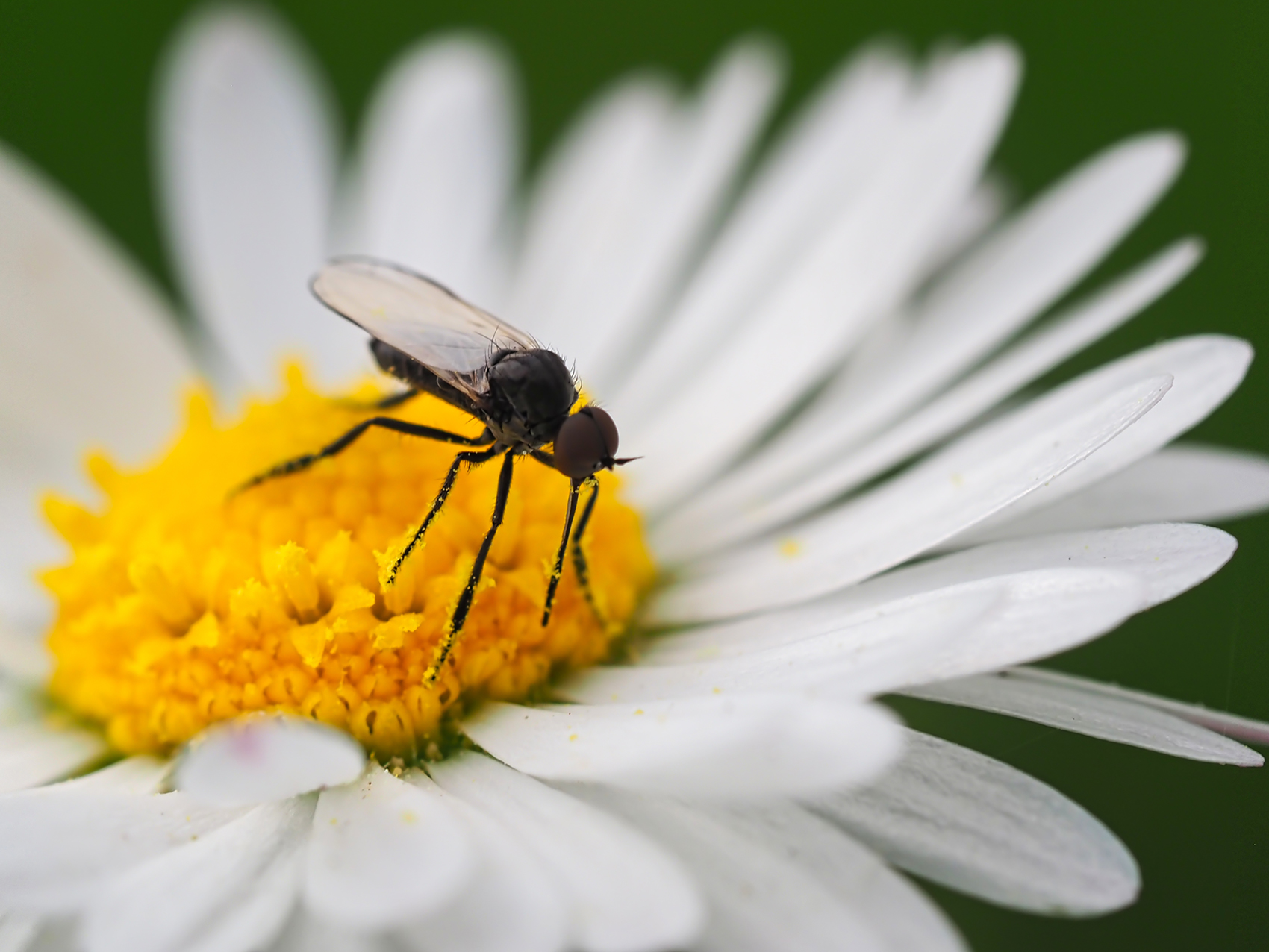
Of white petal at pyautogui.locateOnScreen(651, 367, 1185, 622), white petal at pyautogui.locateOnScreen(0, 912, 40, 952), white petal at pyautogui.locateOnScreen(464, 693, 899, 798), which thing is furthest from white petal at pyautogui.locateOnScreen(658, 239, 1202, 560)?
white petal at pyautogui.locateOnScreen(0, 912, 40, 952)

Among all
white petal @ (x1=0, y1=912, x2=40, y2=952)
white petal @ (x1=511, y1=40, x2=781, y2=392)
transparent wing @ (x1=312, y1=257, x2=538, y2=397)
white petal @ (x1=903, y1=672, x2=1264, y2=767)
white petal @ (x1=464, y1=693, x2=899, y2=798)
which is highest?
white petal @ (x1=511, y1=40, x2=781, y2=392)

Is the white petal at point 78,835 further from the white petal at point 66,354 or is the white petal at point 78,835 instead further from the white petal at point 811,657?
the white petal at point 66,354

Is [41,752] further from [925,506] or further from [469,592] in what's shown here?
[925,506]

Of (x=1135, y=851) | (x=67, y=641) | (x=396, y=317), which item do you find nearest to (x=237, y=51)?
(x=396, y=317)

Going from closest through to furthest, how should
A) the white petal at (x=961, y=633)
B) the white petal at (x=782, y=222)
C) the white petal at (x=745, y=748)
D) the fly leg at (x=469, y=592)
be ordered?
1. the white petal at (x=745, y=748)
2. the white petal at (x=961, y=633)
3. the fly leg at (x=469, y=592)
4. the white petal at (x=782, y=222)

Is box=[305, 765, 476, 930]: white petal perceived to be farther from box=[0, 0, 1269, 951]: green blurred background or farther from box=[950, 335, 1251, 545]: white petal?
box=[0, 0, 1269, 951]: green blurred background

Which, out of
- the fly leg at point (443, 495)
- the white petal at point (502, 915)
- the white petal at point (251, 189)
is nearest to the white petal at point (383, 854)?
the white petal at point (502, 915)
